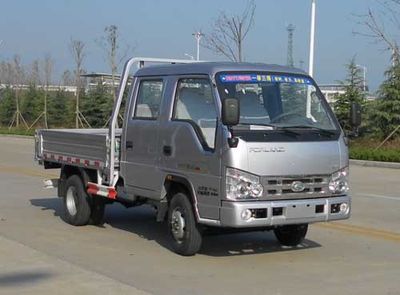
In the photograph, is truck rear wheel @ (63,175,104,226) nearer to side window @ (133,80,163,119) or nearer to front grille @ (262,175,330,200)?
side window @ (133,80,163,119)

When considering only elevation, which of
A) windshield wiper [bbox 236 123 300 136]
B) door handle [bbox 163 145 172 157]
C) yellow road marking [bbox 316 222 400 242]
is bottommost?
yellow road marking [bbox 316 222 400 242]

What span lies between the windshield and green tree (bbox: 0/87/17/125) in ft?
161

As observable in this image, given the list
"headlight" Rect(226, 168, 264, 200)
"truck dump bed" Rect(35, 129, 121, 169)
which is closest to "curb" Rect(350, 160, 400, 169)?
"truck dump bed" Rect(35, 129, 121, 169)

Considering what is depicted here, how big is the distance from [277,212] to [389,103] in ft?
72.3

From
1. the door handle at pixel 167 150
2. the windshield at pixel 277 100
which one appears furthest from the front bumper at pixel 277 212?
the door handle at pixel 167 150

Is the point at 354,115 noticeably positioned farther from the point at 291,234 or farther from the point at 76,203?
the point at 76,203

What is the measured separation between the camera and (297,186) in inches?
305

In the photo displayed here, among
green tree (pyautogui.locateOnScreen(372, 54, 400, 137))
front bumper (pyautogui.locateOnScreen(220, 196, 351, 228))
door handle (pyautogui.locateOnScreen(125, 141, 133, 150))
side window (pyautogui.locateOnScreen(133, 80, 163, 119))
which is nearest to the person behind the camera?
front bumper (pyautogui.locateOnScreen(220, 196, 351, 228))

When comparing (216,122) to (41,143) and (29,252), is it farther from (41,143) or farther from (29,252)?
(41,143)

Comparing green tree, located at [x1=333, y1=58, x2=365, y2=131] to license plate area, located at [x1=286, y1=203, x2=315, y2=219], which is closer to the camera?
license plate area, located at [x1=286, y1=203, x2=315, y2=219]

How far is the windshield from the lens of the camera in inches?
315

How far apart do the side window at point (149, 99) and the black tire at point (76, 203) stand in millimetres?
1903

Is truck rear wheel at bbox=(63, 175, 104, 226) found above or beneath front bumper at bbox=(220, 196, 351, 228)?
beneath

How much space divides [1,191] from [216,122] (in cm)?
814
